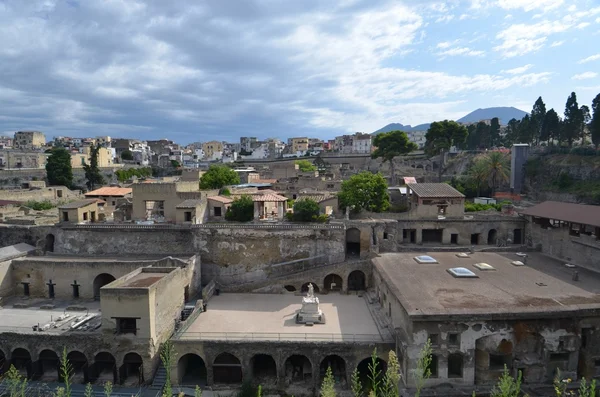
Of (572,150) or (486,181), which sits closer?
(486,181)

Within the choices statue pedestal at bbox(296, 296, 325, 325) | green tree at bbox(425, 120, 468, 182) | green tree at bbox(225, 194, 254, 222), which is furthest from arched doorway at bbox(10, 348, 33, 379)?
green tree at bbox(425, 120, 468, 182)

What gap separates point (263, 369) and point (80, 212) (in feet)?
72.4

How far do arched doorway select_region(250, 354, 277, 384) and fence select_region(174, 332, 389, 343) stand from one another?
4.61 ft

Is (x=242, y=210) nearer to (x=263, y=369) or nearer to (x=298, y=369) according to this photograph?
(x=263, y=369)

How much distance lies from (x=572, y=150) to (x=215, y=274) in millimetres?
52657

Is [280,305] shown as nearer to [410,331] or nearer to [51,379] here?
[410,331]

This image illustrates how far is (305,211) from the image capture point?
3359 cm

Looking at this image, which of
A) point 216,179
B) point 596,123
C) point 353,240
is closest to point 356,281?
point 353,240

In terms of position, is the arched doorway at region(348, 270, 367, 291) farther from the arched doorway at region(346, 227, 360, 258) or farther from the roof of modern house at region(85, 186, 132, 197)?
the roof of modern house at region(85, 186, 132, 197)

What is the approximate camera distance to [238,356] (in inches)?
827

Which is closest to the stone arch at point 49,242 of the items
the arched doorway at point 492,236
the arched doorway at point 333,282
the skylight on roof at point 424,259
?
the arched doorway at point 333,282

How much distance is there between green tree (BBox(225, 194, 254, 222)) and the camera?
35.8m

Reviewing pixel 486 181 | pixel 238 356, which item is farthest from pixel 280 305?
pixel 486 181

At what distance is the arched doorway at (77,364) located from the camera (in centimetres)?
2189
